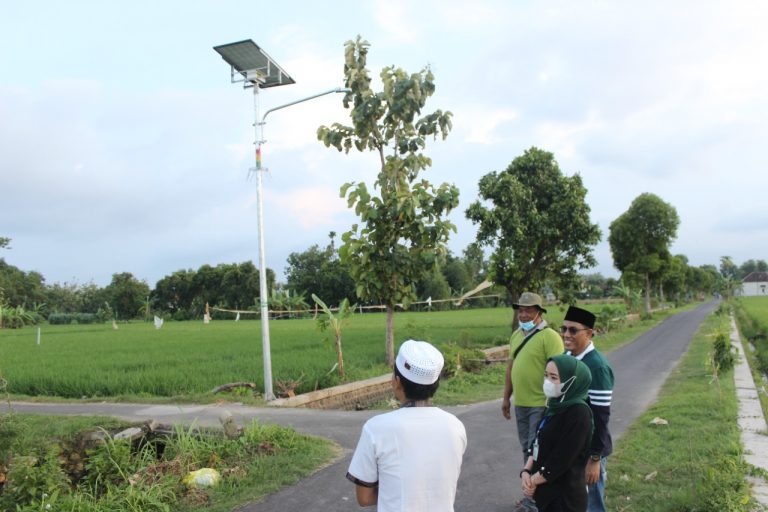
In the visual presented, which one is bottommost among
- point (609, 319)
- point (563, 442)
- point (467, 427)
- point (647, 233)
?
point (467, 427)

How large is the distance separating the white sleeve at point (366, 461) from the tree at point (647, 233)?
37.8 metres

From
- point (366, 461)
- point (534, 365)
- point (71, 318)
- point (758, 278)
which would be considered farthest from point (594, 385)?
point (758, 278)

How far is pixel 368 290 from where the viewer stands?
492 inches

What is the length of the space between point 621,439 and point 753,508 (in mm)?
2676

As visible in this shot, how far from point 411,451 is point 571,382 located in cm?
115

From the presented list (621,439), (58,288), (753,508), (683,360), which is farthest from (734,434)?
(58,288)

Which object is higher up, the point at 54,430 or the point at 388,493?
the point at 388,493

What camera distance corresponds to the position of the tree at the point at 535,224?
19.5 m

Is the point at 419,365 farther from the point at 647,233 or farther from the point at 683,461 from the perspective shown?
the point at 647,233

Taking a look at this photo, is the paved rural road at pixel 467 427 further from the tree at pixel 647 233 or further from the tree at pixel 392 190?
the tree at pixel 647 233

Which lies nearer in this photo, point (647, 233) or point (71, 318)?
point (647, 233)

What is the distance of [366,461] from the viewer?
7.22ft

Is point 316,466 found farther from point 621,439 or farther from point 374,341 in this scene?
point 374,341

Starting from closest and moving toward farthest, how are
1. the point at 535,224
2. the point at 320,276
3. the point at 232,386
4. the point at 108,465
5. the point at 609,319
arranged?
the point at 108,465, the point at 232,386, the point at 535,224, the point at 609,319, the point at 320,276
